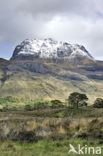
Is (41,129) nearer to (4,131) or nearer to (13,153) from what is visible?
(4,131)

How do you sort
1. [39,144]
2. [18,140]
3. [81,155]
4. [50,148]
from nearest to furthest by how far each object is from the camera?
1. [81,155]
2. [50,148]
3. [39,144]
4. [18,140]

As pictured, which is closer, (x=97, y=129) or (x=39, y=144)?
(x=39, y=144)

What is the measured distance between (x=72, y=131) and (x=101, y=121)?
3210 mm

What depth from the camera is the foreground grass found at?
1581 cm

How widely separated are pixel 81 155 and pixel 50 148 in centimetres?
325

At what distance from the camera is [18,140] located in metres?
21.0

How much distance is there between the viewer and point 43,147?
18125 millimetres

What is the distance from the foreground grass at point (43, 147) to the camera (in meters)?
15.8

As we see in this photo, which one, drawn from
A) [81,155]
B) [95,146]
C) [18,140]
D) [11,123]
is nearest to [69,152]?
[81,155]

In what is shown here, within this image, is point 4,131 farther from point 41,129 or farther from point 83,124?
point 83,124

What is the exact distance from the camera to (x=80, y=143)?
1894 centimetres

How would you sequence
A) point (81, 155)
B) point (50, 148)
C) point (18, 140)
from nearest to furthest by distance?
point (81, 155) → point (50, 148) → point (18, 140)

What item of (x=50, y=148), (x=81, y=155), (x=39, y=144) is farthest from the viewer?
(x=39, y=144)

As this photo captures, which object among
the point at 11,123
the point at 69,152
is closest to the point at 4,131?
the point at 11,123
